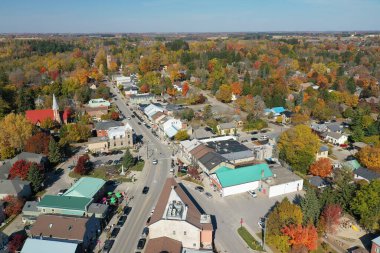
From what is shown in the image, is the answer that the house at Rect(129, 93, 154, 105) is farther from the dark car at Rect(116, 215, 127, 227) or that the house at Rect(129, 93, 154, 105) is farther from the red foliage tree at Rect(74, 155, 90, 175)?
the dark car at Rect(116, 215, 127, 227)

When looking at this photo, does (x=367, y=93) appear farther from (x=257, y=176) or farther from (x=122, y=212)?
(x=122, y=212)

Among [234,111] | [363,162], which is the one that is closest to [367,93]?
[234,111]

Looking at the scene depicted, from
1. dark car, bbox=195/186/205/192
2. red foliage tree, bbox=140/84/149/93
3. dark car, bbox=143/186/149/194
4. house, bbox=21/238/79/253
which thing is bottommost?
dark car, bbox=195/186/205/192

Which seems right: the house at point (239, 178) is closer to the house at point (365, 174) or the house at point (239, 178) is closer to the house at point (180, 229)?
→ the house at point (180, 229)

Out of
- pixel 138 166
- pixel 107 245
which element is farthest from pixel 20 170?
pixel 107 245

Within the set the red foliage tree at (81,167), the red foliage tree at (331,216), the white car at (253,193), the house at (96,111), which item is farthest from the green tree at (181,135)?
the red foliage tree at (331,216)

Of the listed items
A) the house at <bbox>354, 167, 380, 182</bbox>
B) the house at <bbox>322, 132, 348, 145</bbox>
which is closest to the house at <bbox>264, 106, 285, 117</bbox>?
the house at <bbox>322, 132, 348, 145</bbox>

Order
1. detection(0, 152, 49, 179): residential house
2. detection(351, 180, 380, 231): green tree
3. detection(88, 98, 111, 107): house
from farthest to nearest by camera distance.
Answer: detection(88, 98, 111, 107): house, detection(0, 152, 49, 179): residential house, detection(351, 180, 380, 231): green tree
